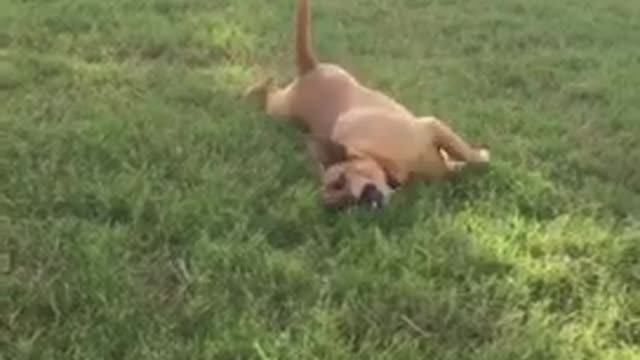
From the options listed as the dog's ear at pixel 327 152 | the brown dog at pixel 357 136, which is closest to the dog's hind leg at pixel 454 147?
the brown dog at pixel 357 136

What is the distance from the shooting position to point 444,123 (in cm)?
529

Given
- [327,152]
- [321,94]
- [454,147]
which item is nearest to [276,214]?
[327,152]

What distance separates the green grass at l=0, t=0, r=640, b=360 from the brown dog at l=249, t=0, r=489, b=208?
9cm

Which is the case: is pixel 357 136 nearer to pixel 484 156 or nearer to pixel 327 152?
pixel 327 152

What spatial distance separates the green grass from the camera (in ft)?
11.7

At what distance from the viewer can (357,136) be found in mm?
4730

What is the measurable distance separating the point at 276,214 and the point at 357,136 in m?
0.60

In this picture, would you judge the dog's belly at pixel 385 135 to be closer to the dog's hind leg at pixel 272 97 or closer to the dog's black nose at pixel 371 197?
the dog's black nose at pixel 371 197

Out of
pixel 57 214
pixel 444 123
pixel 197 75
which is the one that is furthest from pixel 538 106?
pixel 57 214

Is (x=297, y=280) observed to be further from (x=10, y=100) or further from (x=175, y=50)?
(x=175, y=50)

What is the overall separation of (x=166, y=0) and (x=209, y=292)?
150 inches

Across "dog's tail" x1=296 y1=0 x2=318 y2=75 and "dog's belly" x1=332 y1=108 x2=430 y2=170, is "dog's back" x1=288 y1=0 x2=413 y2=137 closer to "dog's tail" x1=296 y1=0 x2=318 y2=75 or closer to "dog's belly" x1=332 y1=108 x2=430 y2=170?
"dog's tail" x1=296 y1=0 x2=318 y2=75

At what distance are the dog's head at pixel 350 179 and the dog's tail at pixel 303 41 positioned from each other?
2.60 ft

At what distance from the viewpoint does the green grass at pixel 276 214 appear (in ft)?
11.7
